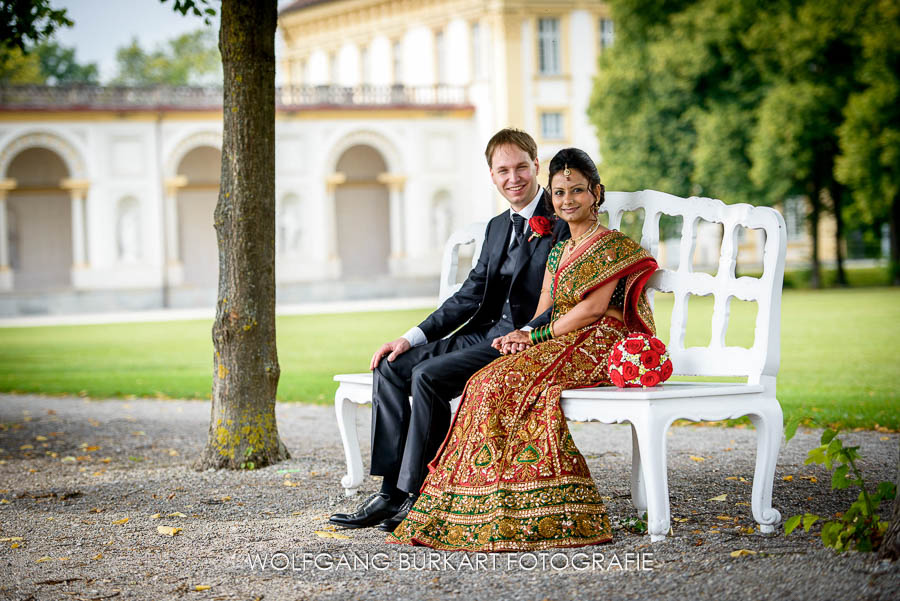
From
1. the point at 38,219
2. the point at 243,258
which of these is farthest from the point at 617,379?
the point at 38,219

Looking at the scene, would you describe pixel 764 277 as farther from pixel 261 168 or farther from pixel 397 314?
pixel 397 314

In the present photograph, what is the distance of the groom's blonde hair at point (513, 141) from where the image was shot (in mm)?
4930

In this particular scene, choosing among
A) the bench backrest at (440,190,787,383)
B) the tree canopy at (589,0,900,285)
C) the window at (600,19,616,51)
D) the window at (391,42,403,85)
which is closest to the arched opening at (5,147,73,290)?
the window at (391,42,403,85)

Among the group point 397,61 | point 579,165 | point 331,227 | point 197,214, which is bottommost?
point 579,165

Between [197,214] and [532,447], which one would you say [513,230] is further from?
[197,214]

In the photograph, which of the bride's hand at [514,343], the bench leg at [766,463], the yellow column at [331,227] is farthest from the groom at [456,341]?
the yellow column at [331,227]

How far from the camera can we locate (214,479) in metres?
6.03

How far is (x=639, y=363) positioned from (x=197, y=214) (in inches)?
1545

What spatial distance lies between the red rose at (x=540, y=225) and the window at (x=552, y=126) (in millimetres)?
37568

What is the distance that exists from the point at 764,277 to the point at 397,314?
842 inches

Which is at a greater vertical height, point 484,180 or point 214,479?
point 484,180

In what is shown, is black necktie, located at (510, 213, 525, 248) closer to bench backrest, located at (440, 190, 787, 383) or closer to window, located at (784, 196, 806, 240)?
bench backrest, located at (440, 190, 787, 383)

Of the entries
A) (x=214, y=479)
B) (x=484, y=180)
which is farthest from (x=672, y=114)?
(x=214, y=479)

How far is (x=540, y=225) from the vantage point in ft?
16.0
